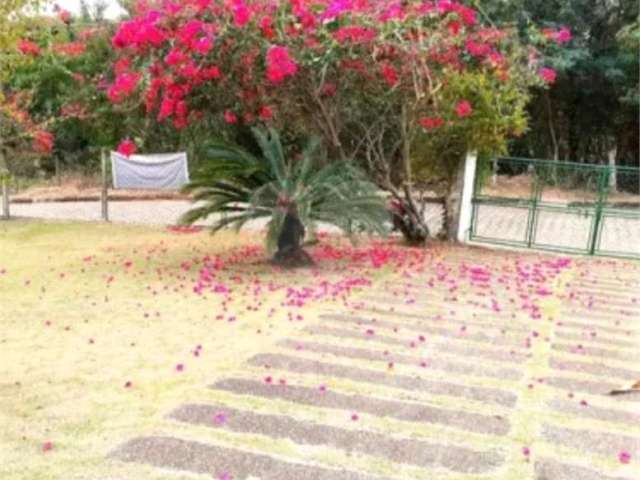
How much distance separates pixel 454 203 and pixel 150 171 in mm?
7730

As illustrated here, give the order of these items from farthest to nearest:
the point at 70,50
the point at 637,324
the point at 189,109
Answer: the point at 70,50, the point at 189,109, the point at 637,324

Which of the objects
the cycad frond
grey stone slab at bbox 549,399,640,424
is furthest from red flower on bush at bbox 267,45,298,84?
grey stone slab at bbox 549,399,640,424

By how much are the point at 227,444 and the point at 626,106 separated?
20011 millimetres

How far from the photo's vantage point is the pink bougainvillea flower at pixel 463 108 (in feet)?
29.0

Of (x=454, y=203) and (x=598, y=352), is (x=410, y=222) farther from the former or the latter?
(x=598, y=352)

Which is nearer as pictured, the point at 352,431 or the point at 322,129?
the point at 352,431

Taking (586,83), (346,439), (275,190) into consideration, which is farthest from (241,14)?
(586,83)

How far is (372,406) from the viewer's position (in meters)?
3.85

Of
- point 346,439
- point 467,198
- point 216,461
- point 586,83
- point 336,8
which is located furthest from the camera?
point 586,83

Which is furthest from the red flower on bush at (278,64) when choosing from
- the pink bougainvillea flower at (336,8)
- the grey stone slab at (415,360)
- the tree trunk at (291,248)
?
the grey stone slab at (415,360)

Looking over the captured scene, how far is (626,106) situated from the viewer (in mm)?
20359

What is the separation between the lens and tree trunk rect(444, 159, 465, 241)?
10.1 metres

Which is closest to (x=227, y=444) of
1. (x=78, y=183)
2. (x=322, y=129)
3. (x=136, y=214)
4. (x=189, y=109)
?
(x=189, y=109)

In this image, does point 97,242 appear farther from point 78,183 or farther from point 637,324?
point 78,183
